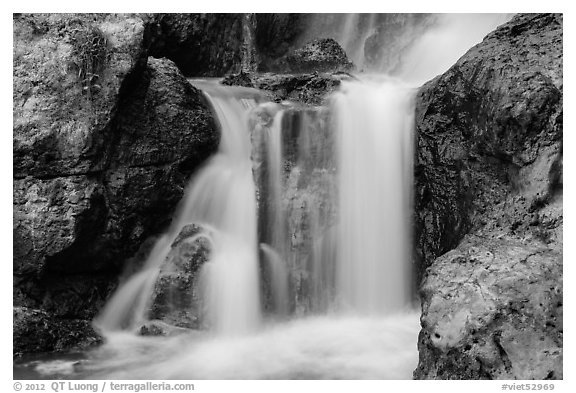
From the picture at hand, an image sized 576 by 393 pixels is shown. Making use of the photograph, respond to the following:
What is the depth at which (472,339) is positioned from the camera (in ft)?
13.3

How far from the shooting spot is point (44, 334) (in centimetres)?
568

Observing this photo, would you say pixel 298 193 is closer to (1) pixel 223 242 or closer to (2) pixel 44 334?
(1) pixel 223 242

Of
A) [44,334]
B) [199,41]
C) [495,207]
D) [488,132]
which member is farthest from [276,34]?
[44,334]

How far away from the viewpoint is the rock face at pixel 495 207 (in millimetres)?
4043

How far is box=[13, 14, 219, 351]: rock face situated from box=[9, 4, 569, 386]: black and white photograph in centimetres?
2

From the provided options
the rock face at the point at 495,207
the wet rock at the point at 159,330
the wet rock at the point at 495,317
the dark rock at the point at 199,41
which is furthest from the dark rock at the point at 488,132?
the dark rock at the point at 199,41

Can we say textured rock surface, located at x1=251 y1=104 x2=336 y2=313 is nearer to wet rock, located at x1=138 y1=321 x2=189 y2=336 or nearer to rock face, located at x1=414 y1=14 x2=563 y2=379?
wet rock, located at x1=138 y1=321 x2=189 y2=336

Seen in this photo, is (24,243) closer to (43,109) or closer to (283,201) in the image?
(43,109)

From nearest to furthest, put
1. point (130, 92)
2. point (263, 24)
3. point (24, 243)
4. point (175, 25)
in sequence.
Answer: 1. point (24, 243)
2. point (130, 92)
3. point (175, 25)
4. point (263, 24)

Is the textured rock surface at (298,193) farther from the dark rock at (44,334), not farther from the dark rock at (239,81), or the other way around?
the dark rock at (44,334)

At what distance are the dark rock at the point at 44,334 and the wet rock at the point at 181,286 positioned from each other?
707 millimetres

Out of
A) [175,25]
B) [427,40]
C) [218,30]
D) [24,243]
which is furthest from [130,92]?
[427,40]

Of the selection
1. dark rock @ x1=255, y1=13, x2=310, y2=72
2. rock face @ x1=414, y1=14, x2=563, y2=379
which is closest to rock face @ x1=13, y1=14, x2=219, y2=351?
rock face @ x1=414, y1=14, x2=563, y2=379
